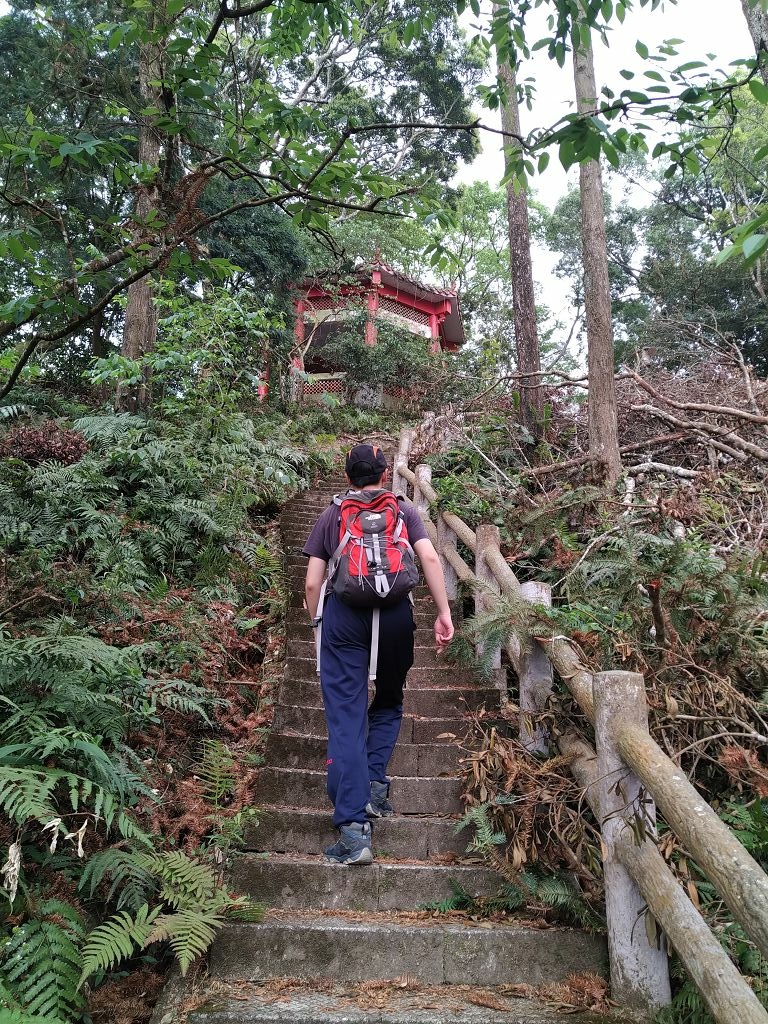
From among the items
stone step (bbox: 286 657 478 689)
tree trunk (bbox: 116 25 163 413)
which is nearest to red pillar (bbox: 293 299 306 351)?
tree trunk (bbox: 116 25 163 413)

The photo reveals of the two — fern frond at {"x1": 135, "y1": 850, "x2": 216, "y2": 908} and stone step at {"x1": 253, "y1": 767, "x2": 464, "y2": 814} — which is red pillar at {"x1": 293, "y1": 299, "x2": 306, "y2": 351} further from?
fern frond at {"x1": 135, "y1": 850, "x2": 216, "y2": 908}

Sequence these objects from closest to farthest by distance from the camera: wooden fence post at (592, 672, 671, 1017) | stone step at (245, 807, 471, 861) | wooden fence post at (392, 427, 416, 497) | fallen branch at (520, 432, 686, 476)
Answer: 1. wooden fence post at (592, 672, 671, 1017)
2. stone step at (245, 807, 471, 861)
3. fallen branch at (520, 432, 686, 476)
4. wooden fence post at (392, 427, 416, 497)

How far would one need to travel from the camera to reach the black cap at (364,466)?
364 cm

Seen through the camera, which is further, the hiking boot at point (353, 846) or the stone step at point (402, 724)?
the stone step at point (402, 724)

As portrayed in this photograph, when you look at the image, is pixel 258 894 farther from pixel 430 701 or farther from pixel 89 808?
pixel 430 701

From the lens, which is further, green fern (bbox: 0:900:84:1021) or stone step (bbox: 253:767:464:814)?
stone step (bbox: 253:767:464:814)

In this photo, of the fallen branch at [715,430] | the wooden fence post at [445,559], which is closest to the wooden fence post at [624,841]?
the wooden fence post at [445,559]

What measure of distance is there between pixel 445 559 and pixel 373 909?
10.3ft

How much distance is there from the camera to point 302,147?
10.9 feet

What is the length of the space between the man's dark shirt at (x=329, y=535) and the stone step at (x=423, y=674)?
1.52m

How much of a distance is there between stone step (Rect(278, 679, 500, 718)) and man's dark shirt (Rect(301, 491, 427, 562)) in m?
1.29

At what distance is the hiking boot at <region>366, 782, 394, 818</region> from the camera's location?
11.7 ft

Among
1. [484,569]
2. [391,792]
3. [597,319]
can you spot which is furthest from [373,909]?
[597,319]

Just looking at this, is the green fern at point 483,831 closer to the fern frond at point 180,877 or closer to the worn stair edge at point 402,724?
the worn stair edge at point 402,724
